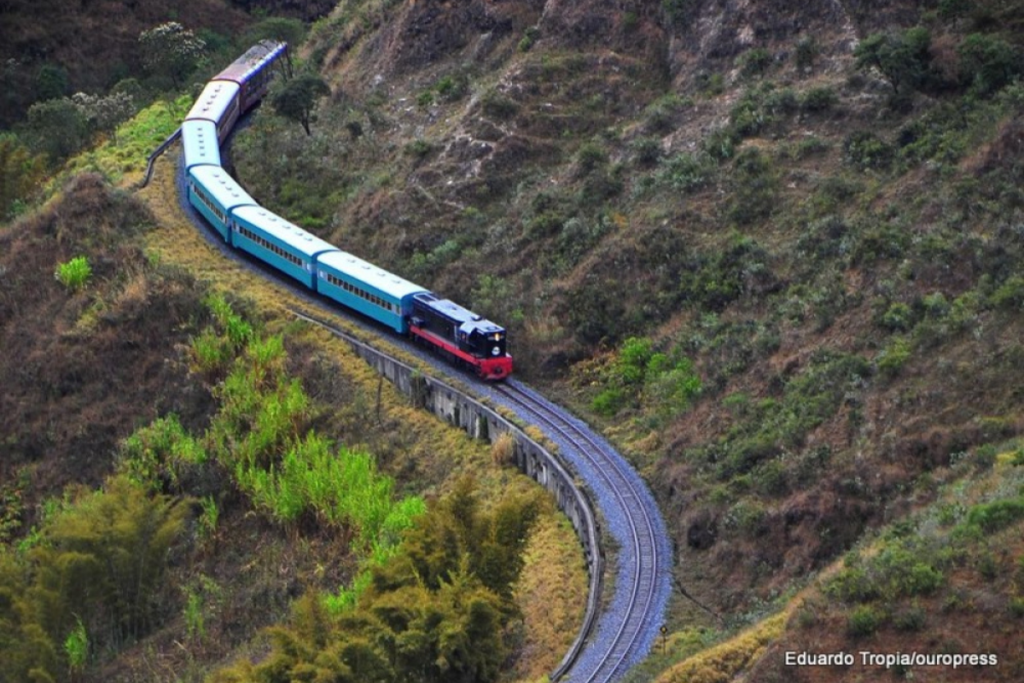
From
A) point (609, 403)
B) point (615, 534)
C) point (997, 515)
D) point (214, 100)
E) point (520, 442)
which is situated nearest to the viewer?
point (997, 515)

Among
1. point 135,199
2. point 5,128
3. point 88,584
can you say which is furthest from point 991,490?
point 5,128

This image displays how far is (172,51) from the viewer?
79625mm

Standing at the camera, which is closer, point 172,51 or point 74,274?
point 74,274

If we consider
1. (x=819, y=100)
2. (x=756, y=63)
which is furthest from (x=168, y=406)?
(x=819, y=100)

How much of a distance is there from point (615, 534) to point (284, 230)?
21.9 meters

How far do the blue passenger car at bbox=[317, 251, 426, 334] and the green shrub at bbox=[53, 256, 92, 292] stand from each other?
A: 9.21 metres

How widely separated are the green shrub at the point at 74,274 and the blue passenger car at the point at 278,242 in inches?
218

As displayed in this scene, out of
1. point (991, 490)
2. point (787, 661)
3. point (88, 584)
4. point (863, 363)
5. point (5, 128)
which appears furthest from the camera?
point (5, 128)

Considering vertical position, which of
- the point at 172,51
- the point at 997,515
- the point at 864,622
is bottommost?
the point at 864,622

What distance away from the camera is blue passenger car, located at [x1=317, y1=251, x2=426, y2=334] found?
45125 millimetres

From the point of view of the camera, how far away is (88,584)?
37.0 meters

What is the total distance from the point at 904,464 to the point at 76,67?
70736mm

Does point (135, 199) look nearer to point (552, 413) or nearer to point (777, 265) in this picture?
point (552, 413)

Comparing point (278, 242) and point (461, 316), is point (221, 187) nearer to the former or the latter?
point (278, 242)
